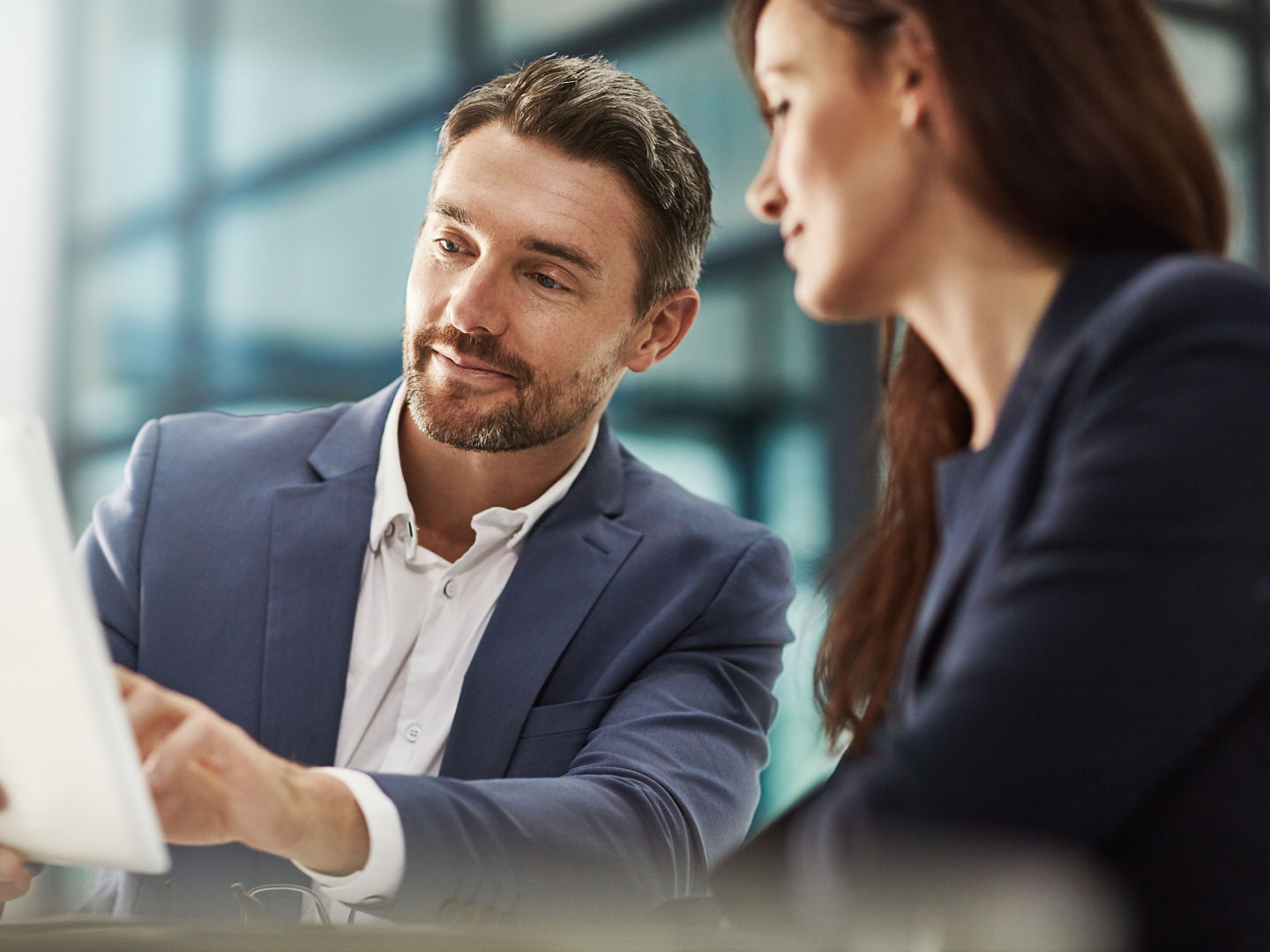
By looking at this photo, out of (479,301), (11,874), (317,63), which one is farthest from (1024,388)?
(317,63)

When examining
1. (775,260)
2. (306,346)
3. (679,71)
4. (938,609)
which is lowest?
(306,346)

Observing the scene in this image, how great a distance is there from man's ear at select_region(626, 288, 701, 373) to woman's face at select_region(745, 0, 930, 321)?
100cm

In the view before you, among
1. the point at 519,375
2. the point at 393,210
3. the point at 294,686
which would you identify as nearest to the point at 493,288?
the point at 519,375

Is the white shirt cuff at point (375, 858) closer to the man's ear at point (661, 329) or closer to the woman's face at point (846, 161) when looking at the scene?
the woman's face at point (846, 161)

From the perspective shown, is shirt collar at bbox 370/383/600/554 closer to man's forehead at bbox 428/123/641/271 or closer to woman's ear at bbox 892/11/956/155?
man's forehead at bbox 428/123/641/271

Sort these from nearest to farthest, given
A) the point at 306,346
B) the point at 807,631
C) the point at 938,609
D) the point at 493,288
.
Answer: the point at 938,609 → the point at 807,631 → the point at 493,288 → the point at 306,346

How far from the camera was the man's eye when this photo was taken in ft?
5.70

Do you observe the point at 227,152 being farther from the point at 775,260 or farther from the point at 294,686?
the point at 294,686

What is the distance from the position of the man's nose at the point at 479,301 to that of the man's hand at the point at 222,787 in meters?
0.71

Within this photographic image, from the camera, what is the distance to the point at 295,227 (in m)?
3.58

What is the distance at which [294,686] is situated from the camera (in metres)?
1.56

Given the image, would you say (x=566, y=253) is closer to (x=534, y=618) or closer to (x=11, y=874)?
(x=534, y=618)

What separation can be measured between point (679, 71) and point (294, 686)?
255 cm

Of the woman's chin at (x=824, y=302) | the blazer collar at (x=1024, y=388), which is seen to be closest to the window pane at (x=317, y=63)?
the woman's chin at (x=824, y=302)
